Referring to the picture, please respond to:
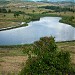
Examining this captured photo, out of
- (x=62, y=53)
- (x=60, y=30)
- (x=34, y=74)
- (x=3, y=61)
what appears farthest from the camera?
(x=60, y=30)

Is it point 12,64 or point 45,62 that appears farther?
point 12,64

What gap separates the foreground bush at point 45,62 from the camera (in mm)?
26359

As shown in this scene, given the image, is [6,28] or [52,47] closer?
[52,47]

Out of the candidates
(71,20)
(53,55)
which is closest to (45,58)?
(53,55)

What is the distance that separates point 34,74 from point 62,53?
5.85 metres

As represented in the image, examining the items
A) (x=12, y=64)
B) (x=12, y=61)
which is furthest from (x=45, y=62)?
(x=12, y=61)

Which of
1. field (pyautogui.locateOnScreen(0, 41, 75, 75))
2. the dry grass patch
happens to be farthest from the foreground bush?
the dry grass patch

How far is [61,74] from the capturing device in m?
27.6

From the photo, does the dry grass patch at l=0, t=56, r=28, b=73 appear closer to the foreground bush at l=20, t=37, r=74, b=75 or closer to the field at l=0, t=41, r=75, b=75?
the field at l=0, t=41, r=75, b=75

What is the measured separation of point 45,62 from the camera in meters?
27.2

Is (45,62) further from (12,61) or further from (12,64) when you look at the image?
(12,61)

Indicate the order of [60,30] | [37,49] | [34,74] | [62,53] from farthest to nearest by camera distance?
[60,30] → [62,53] → [37,49] → [34,74]

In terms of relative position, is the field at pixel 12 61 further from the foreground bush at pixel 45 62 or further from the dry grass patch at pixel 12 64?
the foreground bush at pixel 45 62

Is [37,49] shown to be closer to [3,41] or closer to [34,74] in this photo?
[34,74]
